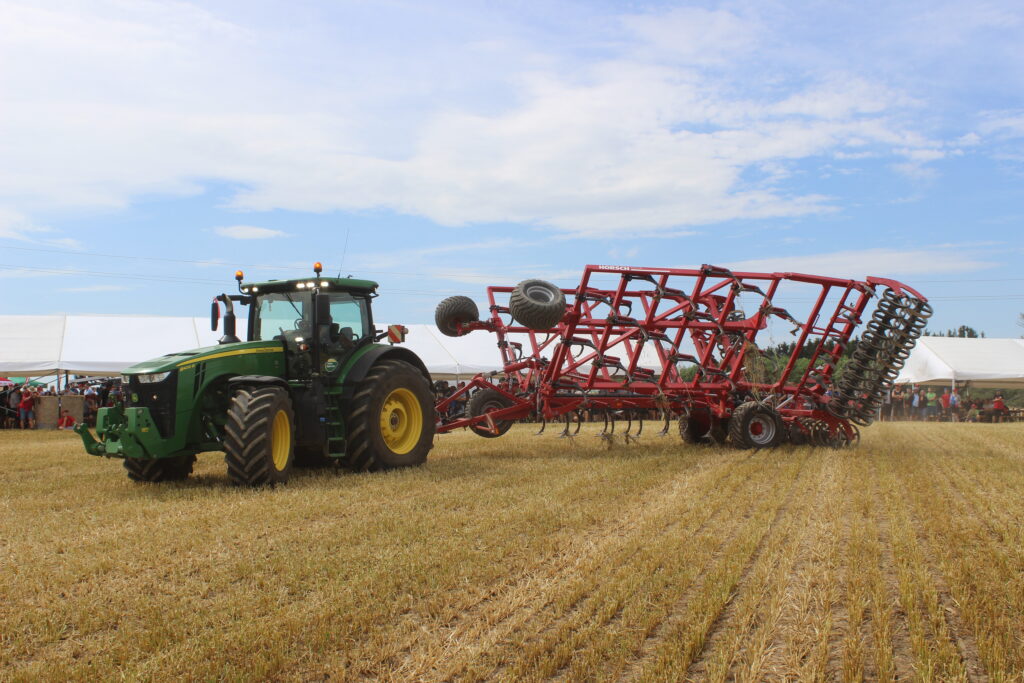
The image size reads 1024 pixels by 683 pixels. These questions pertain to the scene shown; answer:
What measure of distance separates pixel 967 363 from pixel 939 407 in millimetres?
2143

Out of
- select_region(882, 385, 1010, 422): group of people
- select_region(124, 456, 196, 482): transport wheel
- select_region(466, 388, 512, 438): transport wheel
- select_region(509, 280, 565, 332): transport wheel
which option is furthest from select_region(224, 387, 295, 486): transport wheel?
select_region(882, 385, 1010, 422): group of people

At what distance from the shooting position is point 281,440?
771 cm

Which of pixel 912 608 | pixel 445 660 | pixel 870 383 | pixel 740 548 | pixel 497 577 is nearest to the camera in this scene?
pixel 445 660

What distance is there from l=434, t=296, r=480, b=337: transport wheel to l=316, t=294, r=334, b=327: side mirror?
395cm

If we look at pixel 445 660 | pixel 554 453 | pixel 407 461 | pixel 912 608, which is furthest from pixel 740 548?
pixel 554 453

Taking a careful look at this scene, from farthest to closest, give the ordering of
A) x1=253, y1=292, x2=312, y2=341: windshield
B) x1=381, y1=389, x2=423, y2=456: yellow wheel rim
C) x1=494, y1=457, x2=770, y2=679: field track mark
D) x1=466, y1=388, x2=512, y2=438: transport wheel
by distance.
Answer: x1=466, y1=388, x2=512, y2=438: transport wheel < x1=381, y1=389, x2=423, y2=456: yellow wheel rim < x1=253, y1=292, x2=312, y2=341: windshield < x1=494, y1=457, x2=770, y2=679: field track mark

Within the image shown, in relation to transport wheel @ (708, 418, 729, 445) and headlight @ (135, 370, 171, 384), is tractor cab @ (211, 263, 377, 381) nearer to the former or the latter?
headlight @ (135, 370, 171, 384)

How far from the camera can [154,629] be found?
3566 millimetres

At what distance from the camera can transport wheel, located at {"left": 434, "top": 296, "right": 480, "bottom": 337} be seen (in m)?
12.4

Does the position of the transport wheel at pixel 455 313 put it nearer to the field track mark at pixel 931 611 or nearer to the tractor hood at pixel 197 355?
the tractor hood at pixel 197 355

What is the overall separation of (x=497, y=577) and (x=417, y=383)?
494cm

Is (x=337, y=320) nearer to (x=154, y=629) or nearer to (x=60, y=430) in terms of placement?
(x=154, y=629)

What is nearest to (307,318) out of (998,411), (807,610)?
(807,610)

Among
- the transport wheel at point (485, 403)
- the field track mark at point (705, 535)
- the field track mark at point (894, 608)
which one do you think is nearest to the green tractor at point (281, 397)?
the transport wheel at point (485, 403)
